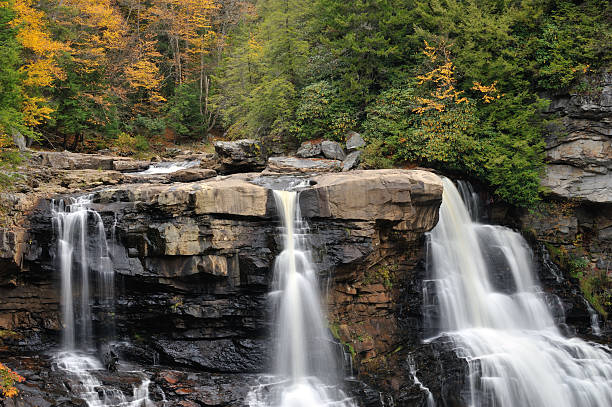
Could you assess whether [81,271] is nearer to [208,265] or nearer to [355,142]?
[208,265]

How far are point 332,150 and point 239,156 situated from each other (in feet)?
12.1

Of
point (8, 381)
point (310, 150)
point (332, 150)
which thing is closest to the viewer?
point (8, 381)

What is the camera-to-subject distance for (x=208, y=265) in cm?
1005

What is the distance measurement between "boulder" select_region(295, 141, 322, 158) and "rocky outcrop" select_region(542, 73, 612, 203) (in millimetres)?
8424

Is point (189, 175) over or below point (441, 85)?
below

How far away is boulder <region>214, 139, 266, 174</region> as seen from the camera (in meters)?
15.5

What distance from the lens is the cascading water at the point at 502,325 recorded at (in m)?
9.70

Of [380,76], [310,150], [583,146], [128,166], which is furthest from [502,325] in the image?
[128,166]

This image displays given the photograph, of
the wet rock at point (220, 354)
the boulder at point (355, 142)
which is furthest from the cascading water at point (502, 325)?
the wet rock at point (220, 354)

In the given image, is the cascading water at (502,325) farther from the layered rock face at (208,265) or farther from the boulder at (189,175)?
the boulder at (189,175)

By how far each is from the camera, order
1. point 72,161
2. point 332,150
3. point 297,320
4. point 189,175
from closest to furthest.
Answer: point 297,320 → point 189,175 → point 72,161 → point 332,150

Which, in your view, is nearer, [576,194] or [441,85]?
[576,194]

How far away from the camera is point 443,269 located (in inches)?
480

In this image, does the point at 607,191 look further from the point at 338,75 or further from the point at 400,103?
the point at 338,75
